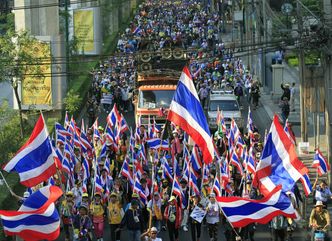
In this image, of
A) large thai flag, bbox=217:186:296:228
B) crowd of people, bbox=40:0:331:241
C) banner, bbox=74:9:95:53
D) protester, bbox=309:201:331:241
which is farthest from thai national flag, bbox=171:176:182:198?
banner, bbox=74:9:95:53

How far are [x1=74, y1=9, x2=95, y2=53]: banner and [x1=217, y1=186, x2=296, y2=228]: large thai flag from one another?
31.9 metres

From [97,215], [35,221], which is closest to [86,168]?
[97,215]

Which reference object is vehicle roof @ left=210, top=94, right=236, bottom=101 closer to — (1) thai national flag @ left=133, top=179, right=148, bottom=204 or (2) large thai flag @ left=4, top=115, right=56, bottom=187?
(1) thai national flag @ left=133, top=179, right=148, bottom=204

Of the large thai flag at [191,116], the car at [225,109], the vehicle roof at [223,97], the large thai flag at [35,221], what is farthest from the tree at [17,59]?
the large thai flag at [35,221]

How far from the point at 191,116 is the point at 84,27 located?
101ft

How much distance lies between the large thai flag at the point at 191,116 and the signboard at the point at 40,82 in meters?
15.8

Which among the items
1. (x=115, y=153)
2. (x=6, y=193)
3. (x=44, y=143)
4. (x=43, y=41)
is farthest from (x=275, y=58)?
(x=44, y=143)

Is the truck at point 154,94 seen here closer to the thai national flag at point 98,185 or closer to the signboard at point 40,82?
the signboard at point 40,82

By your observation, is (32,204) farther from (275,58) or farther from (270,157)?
(275,58)

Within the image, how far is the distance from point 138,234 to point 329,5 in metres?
8.89

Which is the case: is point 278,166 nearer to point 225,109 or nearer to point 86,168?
point 86,168

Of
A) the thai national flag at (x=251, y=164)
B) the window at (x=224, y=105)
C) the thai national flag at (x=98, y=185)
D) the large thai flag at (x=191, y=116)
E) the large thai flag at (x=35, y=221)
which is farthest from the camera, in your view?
the window at (x=224, y=105)

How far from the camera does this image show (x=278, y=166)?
73.3ft

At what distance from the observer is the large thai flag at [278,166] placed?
72.7ft
